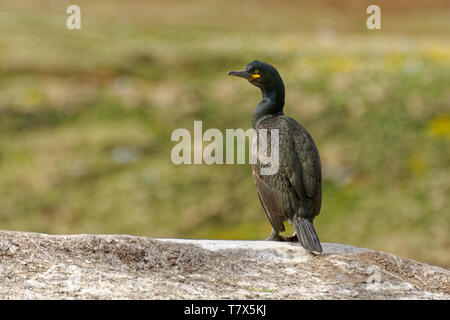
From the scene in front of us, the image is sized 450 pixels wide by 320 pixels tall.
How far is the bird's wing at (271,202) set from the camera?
8.95 m

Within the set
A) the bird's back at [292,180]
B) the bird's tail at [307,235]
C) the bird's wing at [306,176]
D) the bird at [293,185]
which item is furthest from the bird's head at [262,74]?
the bird's tail at [307,235]

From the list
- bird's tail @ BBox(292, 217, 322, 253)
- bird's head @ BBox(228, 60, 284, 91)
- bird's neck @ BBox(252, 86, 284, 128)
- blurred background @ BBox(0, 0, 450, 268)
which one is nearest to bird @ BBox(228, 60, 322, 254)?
bird's tail @ BBox(292, 217, 322, 253)

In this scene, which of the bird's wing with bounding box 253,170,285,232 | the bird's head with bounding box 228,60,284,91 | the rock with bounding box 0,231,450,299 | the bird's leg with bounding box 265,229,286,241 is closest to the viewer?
the rock with bounding box 0,231,450,299

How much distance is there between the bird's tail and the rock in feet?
0.73

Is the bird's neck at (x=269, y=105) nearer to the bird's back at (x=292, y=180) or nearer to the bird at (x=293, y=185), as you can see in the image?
the bird at (x=293, y=185)

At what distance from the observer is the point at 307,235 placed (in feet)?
28.5

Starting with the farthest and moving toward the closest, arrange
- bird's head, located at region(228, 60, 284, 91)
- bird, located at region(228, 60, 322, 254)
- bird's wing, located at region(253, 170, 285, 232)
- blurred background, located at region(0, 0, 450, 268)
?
blurred background, located at region(0, 0, 450, 268)
bird's head, located at region(228, 60, 284, 91)
bird's wing, located at region(253, 170, 285, 232)
bird, located at region(228, 60, 322, 254)

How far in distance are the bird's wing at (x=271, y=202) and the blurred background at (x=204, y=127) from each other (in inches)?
333

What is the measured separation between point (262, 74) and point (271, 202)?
189 centimetres

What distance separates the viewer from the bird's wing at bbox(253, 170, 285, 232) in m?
8.95

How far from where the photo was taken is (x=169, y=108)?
23.2m

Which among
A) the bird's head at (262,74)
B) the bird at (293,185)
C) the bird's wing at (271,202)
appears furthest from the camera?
the bird's head at (262,74)

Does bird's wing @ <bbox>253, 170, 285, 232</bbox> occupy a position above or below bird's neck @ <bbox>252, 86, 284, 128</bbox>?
below

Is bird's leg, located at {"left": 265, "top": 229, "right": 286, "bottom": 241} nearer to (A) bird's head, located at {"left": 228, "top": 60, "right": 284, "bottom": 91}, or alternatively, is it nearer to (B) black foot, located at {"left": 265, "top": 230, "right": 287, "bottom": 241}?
(B) black foot, located at {"left": 265, "top": 230, "right": 287, "bottom": 241}
